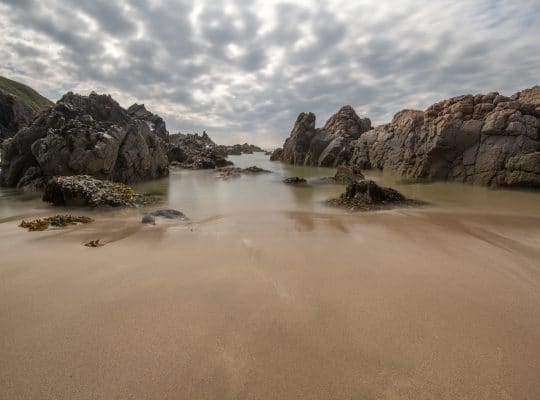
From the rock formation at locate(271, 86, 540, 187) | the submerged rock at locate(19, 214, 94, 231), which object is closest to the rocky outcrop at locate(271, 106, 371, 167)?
the rock formation at locate(271, 86, 540, 187)

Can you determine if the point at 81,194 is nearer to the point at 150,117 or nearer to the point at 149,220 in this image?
the point at 149,220

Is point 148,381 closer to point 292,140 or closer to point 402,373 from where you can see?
point 402,373

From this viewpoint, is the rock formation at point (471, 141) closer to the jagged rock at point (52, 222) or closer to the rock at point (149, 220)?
the rock at point (149, 220)

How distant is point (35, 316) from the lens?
3.16 meters

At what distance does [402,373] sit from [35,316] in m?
3.77

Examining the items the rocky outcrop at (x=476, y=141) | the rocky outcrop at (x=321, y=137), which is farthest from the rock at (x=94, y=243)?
the rocky outcrop at (x=321, y=137)

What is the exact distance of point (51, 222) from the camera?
7.66 m

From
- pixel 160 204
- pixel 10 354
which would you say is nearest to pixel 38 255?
pixel 10 354

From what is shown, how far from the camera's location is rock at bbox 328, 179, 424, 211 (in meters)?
Result: 11.5

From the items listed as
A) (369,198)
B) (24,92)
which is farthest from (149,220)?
(24,92)

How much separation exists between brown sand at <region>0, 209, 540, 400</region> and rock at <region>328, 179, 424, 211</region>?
18.1ft

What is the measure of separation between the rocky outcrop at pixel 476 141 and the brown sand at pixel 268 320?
1578cm

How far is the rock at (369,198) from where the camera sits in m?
11.5

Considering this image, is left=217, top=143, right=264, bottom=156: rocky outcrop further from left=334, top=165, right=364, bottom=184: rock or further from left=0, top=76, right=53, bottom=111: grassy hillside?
left=0, top=76, right=53, bottom=111: grassy hillside
